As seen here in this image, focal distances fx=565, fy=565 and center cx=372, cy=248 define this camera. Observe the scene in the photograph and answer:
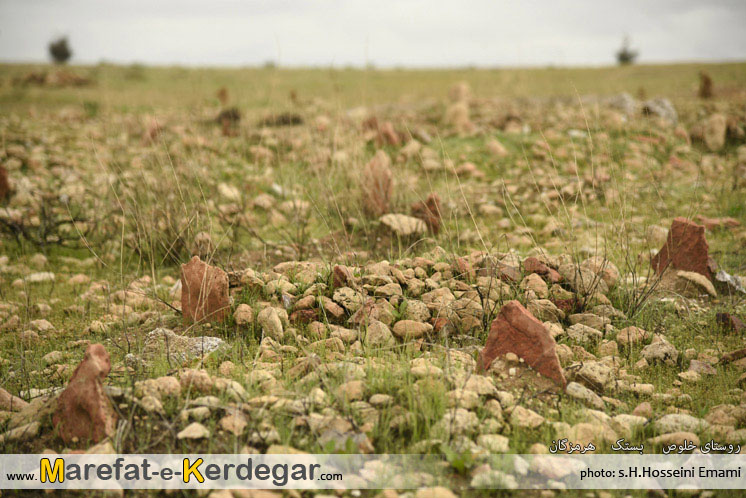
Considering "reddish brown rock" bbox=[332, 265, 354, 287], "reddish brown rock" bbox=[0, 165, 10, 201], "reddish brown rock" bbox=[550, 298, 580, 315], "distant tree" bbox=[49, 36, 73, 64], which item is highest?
"distant tree" bbox=[49, 36, 73, 64]

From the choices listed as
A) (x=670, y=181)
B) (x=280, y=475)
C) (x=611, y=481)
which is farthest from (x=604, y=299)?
(x=670, y=181)

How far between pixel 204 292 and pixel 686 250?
2.83 metres

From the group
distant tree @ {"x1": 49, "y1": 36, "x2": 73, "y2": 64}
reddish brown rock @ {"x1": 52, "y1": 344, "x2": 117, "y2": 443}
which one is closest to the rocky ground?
reddish brown rock @ {"x1": 52, "y1": 344, "x2": 117, "y2": 443}

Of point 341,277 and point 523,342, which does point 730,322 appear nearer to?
point 523,342

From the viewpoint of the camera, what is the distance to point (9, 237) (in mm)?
4637

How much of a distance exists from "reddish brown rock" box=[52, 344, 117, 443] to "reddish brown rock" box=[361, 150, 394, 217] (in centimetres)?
281

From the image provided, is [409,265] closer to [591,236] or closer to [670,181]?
[591,236]

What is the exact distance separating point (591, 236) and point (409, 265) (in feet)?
6.54

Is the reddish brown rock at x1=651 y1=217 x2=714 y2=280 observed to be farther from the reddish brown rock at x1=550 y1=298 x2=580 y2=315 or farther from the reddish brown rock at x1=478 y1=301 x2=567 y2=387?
the reddish brown rock at x1=478 y1=301 x2=567 y2=387

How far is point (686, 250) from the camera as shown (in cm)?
344

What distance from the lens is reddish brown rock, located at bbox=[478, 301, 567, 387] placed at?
7.55 feet

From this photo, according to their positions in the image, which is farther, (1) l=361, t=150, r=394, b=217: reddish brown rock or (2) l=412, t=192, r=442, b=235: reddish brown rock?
(1) l=361, t=150, r=394, b=217: reddish brown rock

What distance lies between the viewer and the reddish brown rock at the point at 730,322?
9.57ft

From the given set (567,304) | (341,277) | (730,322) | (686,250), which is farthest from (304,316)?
(686,250)
